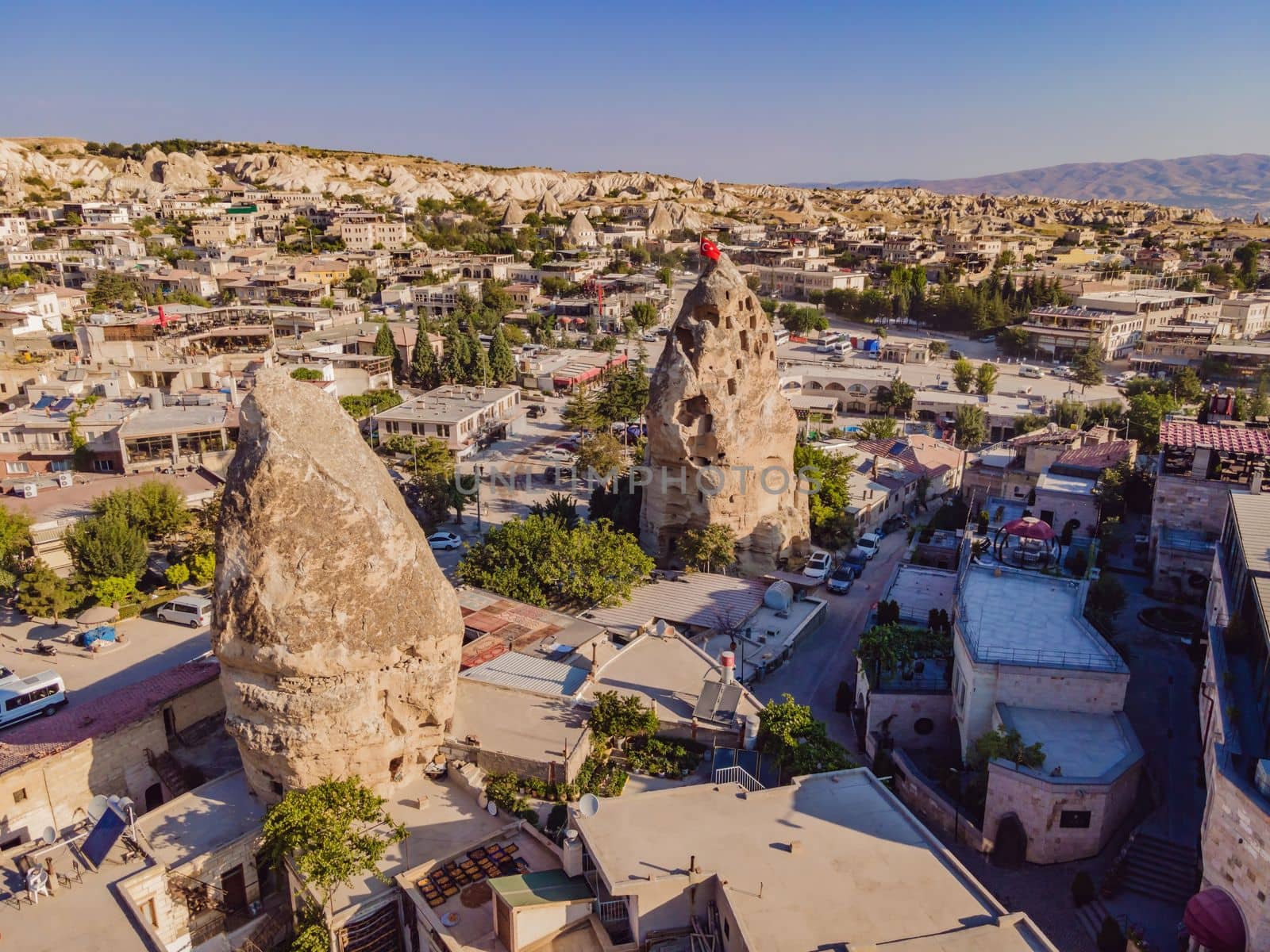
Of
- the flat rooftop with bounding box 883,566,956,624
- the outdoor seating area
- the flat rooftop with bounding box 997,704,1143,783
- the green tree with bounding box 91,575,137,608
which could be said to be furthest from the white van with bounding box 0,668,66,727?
the flat rooftop with bounding box 997,704,1143,783

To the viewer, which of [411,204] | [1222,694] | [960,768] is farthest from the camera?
[411,204]

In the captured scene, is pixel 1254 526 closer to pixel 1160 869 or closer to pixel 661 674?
pixel 1160 869

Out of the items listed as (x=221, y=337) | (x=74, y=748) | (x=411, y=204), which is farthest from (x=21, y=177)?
(x=74, y=748)

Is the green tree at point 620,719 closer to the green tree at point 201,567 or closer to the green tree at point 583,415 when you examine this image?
the green tree at point 201,567

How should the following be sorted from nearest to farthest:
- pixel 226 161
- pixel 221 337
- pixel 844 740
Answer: pixel 844 740 → pixel 221 337 → pixel 226 161

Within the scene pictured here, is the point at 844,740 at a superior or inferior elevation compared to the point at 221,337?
inferior

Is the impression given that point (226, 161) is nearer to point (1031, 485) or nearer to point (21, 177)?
point (21, 177)
